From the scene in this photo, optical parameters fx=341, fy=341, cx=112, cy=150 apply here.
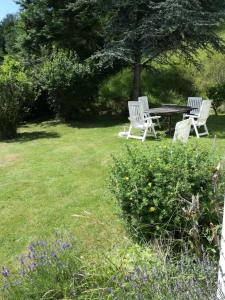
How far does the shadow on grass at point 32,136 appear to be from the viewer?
9.12m

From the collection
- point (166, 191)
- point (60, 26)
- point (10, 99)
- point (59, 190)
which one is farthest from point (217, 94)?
point (166, 191)

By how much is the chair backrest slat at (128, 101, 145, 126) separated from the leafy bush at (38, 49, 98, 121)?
10.3ft

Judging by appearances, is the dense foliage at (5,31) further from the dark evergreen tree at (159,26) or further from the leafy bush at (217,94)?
the leafy bush at (217,94)

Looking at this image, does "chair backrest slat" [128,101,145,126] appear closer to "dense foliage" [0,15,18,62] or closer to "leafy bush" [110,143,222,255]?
"leafy bush" [110,143,222,255]

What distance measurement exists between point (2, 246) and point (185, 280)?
6.73 ft

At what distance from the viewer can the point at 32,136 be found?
31.5 feet

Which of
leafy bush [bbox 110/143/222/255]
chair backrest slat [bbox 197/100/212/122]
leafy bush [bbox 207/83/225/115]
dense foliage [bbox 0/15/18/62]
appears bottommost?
leafy bush [bbox 110/143/222/255]

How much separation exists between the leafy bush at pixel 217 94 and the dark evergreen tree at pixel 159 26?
49.9 inches

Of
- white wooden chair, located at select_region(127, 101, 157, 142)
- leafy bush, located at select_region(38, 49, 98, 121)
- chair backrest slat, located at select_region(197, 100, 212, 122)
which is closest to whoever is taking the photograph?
white wooden chair, located at select_region(127, 101, 157, 142)

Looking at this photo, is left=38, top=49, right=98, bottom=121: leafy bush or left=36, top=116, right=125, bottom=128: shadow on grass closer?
left=38, top=49, right=98, bottom=121: leafy bush

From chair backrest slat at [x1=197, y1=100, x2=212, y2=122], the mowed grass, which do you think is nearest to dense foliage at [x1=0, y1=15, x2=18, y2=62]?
the mowed grass

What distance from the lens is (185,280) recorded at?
2.21 meters

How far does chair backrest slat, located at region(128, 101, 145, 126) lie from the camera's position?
315 inches

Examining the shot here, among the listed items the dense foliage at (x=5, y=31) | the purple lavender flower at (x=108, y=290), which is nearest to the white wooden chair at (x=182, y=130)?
the purple lavender flower at (x=108, y=290)
